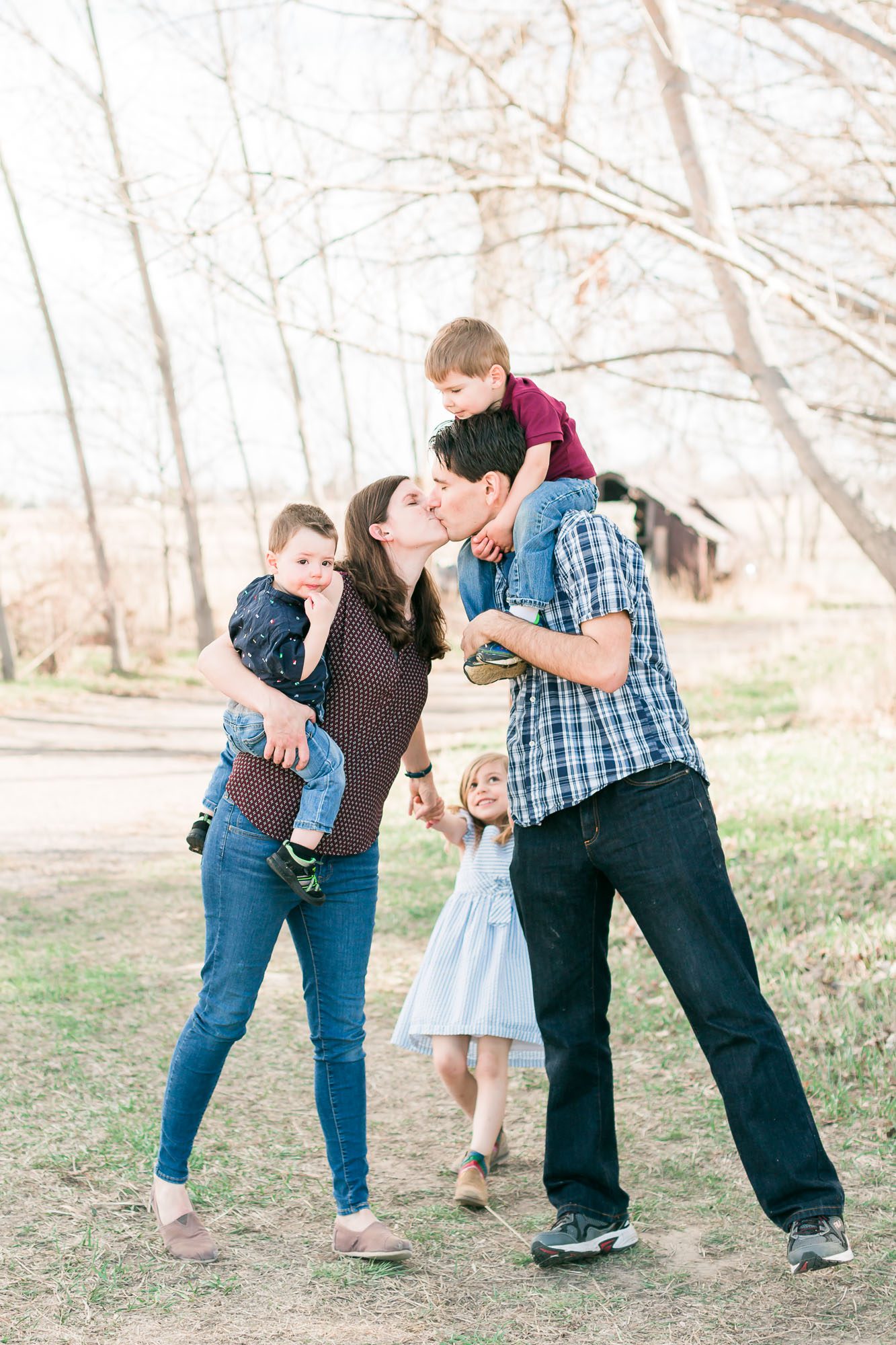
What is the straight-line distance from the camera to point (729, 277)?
23.2 feet

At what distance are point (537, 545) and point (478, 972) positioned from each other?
1444 millimetres

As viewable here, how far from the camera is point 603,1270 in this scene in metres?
A: 3.16

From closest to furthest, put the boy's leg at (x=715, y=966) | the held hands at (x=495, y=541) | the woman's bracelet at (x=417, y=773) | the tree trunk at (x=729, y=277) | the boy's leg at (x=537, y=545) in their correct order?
the boy's leg at (x=715, y=966), the boy's leg at (x=537, y=545), the held hands at (x=495, y=541), the woman's bracelet at (x=417, y=773), the tree trunk at (x=729, y=277)

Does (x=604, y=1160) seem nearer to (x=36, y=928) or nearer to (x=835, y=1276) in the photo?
(x=835, y=1276)

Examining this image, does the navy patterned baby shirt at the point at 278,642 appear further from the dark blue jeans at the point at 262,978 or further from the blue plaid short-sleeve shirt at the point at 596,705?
the blue plaid short-sleeve shirt at the point at 596,705

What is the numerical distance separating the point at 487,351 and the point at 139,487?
80.4 ft

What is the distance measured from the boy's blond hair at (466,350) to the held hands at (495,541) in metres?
0.48

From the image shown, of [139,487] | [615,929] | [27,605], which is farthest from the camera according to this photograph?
[139,487]

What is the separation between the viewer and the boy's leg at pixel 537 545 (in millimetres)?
3123

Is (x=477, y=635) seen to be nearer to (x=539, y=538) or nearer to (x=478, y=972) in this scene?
(x=539, y=538)

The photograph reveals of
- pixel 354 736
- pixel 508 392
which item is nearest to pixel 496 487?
pixel 508 392

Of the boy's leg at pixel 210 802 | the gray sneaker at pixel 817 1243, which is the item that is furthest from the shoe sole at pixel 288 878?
the gray sneaker at pixel 817 1243

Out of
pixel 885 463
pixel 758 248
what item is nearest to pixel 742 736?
pixel 885 463

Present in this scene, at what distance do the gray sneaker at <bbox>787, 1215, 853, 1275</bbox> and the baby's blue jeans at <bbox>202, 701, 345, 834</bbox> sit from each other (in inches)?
57.1
